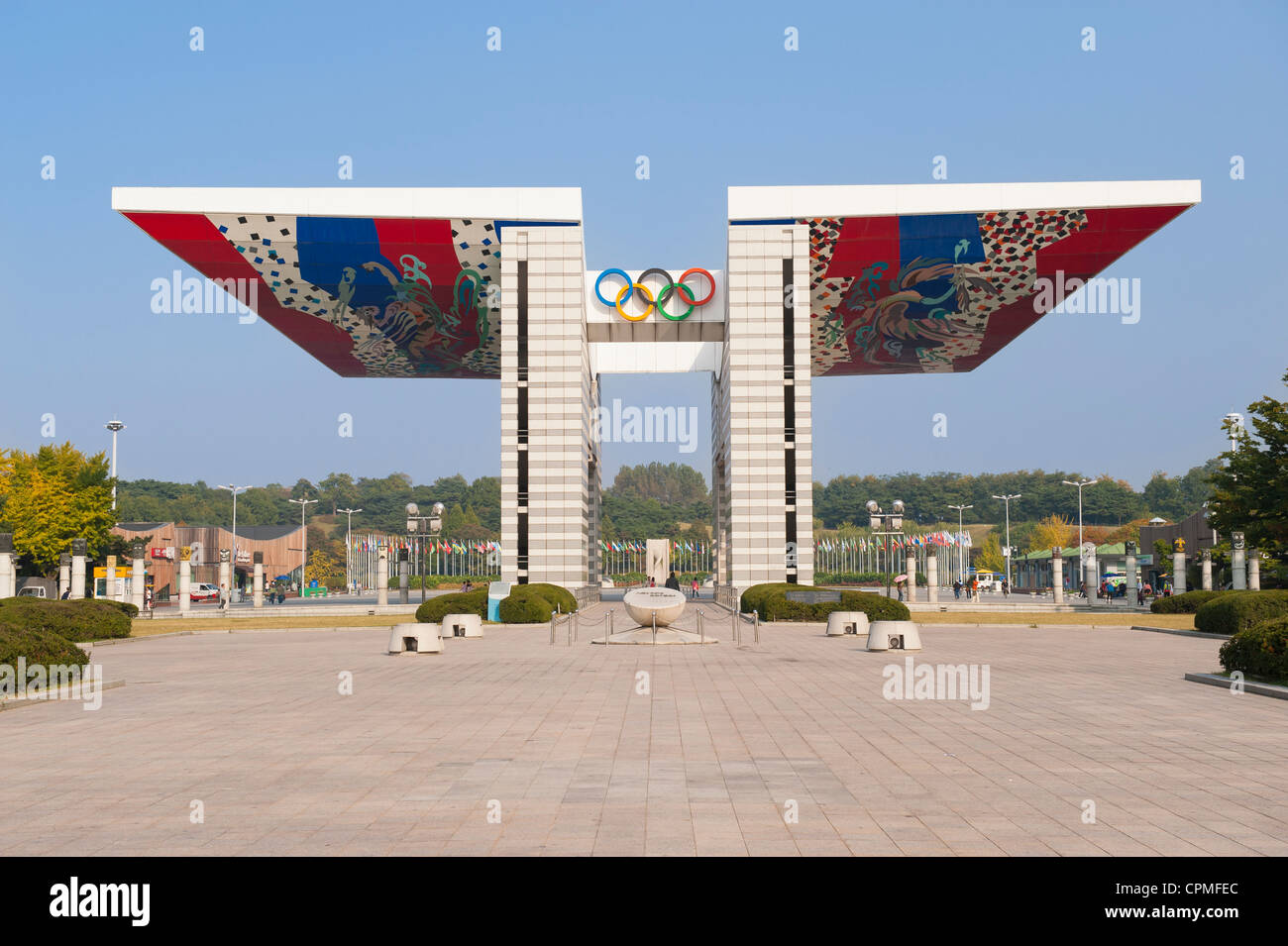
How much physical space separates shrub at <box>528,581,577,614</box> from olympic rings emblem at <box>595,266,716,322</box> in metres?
17.8

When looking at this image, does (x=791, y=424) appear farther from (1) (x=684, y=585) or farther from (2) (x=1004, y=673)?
(1) (x=684, y=585)

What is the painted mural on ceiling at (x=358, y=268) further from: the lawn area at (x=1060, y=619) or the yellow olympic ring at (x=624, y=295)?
the lawn area at (x=1060, y=619)

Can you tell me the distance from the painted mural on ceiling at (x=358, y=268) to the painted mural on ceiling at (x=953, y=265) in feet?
47.5

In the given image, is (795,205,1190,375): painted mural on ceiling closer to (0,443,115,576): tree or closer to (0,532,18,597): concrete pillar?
(0,532,18,597): concrete pillar

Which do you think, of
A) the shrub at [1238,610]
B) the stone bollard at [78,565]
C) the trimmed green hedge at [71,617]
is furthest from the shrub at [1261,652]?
the stone bollard at [78,565]

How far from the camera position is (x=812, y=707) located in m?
15.9

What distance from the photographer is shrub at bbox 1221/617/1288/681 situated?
701 inches

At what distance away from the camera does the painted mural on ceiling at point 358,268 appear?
47.8 m

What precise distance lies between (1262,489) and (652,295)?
29.9 metres

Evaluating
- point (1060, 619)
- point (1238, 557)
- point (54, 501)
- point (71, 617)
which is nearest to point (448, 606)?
point (71, 617)

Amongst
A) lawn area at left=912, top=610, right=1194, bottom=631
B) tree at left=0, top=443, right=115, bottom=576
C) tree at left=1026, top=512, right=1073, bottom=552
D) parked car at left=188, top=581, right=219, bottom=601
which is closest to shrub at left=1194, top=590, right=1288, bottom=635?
lawn area at left=912, top=610, right=1194, bottom=631

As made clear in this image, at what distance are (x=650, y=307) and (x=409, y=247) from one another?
540 inches

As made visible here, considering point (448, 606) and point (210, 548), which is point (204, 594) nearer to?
point (210, 548)
